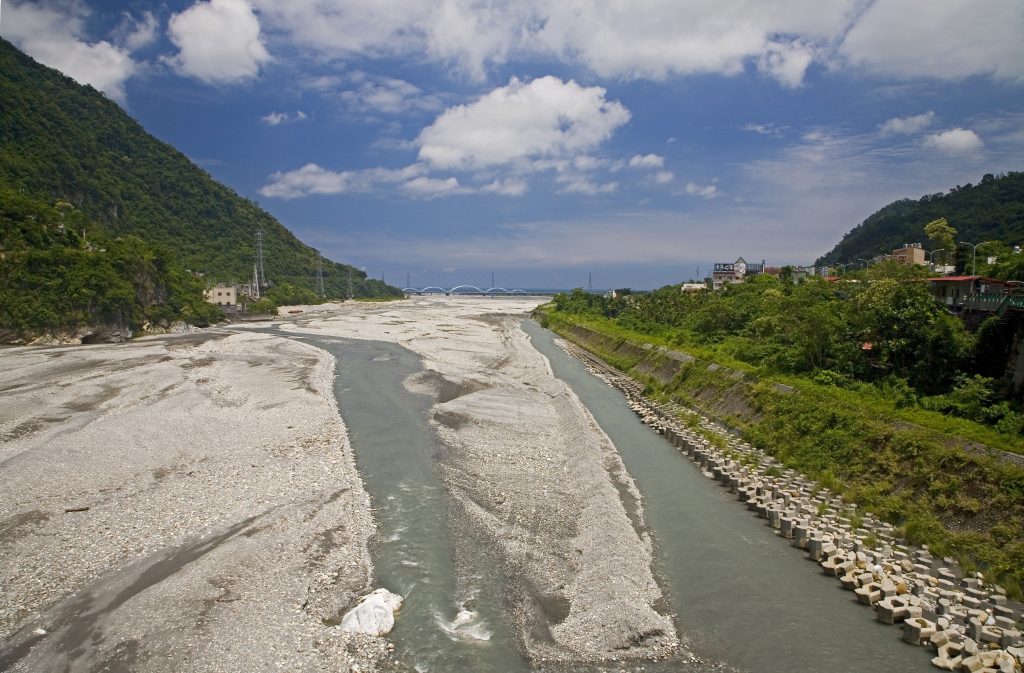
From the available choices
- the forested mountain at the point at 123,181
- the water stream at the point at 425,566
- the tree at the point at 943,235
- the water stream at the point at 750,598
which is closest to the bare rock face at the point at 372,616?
the water stream at the point at 425,566

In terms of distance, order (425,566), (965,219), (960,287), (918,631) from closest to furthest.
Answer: (918,631) < (425,566) < (960,287) < (965,219)

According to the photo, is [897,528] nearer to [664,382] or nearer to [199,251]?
[664,382]

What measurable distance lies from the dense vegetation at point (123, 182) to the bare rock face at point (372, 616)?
73457 mm

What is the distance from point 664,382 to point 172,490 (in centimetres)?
2525

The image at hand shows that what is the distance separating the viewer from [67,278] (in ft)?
160

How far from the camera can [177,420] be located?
72.9ft

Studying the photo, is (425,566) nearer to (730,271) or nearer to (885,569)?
(885,569)

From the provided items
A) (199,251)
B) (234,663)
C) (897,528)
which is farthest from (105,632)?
(199,251)

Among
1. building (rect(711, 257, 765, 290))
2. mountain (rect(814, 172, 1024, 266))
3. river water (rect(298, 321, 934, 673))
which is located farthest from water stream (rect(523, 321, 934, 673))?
building (rect(711, 257, 765, 290))

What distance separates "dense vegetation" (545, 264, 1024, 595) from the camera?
1238 cm

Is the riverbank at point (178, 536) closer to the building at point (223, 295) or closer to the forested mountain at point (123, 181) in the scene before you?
the forested mountain at point (123, 181)

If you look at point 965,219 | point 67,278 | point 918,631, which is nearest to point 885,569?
point 918,631

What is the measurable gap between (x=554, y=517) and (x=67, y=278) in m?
54.5

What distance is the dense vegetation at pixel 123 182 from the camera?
279ft
